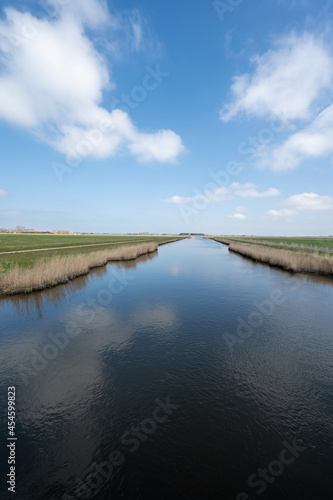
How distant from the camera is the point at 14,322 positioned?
33.8ft

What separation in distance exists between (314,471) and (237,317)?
7.50 m

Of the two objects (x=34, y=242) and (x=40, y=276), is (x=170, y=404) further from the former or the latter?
(x=34, y=242)

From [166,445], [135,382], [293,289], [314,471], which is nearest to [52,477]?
[166,445]

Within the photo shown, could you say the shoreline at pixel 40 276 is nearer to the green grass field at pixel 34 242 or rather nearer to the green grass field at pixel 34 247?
the green grass field at pixel 34 247

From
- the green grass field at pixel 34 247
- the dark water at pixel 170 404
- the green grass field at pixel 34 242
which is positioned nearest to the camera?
the dark water at pixel 170 404

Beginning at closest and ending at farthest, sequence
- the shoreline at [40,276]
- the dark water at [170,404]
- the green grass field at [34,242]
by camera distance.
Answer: the dark water at [170,404] → the shoreline at [40,276] → the green grass field at [34,242]

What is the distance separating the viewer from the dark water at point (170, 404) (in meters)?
3.54

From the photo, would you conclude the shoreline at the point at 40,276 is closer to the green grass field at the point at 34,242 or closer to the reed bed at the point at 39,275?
the reed bed at the point at 39,275

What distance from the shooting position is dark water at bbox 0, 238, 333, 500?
11.6 ft

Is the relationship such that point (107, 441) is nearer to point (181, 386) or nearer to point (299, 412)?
point (181, 386)

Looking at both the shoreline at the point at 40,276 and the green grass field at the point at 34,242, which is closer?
the shoreline at the point at 40,276

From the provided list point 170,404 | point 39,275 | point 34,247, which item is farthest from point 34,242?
point 170,404

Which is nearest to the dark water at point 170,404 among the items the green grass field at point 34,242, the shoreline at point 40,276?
the shoreline at point 40,276

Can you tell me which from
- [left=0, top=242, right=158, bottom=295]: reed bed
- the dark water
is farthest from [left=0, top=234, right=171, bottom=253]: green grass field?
the dark water
